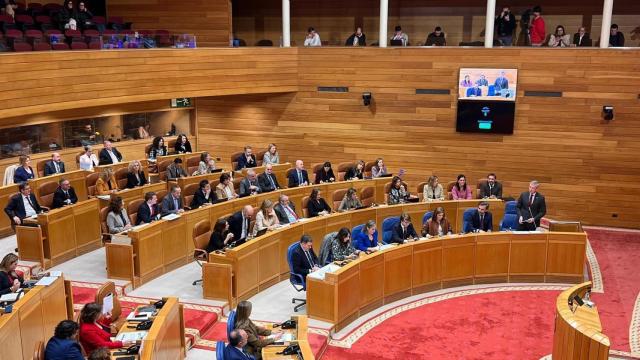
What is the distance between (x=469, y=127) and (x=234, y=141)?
6.33 meters

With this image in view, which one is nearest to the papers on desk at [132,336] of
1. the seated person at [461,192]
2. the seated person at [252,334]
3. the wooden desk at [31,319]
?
the wooden desk at [31,319]

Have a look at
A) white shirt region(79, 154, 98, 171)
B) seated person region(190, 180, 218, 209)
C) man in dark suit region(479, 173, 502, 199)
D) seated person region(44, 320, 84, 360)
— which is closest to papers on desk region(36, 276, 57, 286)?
seated person region(44, 320, 84, 360)

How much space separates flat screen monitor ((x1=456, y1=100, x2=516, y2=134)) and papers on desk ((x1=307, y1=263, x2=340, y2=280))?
23.9 ft

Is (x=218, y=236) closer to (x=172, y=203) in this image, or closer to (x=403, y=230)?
(x=172, y=203)

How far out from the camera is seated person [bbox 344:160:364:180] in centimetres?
1408

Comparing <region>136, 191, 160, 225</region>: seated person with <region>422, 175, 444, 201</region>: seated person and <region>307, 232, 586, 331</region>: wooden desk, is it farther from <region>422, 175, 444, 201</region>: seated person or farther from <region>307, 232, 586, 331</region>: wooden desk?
<region>422, 175, 444, 201</region>: seated person

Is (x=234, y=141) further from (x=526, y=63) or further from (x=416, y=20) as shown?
(x=526, y=63)

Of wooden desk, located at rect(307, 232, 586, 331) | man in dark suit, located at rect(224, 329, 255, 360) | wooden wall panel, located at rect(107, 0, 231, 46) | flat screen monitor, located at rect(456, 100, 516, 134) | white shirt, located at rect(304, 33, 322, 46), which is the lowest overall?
wooden desk, located at rect(307, 232, 586, 331)

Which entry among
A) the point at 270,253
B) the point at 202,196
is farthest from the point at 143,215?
the point at 270,253

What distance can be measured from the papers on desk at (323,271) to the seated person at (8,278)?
362 centimetres

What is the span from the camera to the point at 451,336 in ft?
29.0

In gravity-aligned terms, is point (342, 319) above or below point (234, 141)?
below

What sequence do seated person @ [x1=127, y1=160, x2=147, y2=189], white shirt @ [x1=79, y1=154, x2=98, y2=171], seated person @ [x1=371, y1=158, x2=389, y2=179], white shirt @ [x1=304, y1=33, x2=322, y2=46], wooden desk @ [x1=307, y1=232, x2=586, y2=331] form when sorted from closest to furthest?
wooden desk @ [x1=307, y1=232, x2=586, y2=331] < seated person @ [x1=127, y1=160, x2=147, y2=189] < white shirt @ [x1=79, y1=154, x2=98, y2=171] < seated person @ [x1=371, y1=158, x2=389, y2=179] < white shirt @ [x1=304, y1=33, x2=322, y2=46]

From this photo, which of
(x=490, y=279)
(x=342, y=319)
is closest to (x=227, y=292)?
(x=342, y=319)
